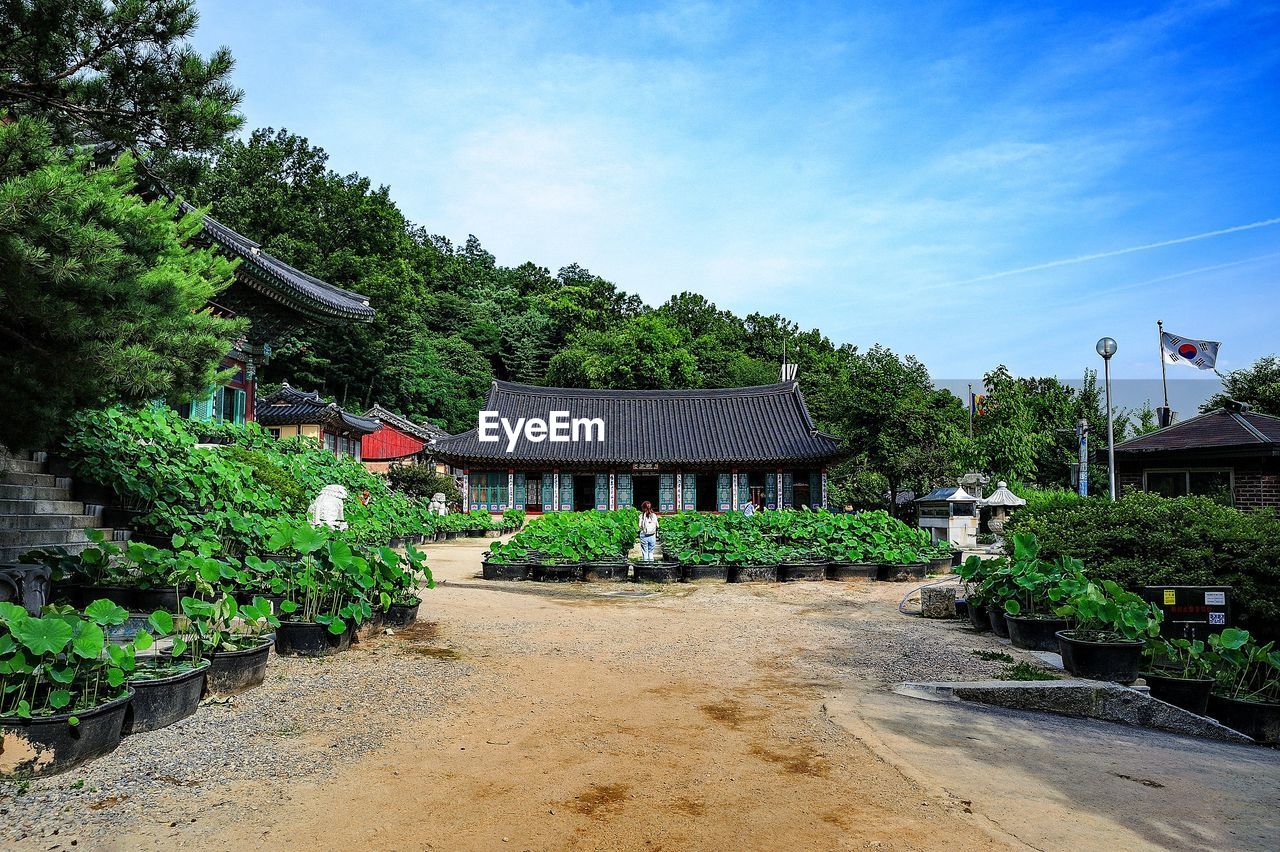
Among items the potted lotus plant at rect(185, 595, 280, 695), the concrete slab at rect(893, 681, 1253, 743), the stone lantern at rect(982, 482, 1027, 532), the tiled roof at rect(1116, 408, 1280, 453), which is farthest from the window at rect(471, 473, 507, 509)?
the concrete slab at rect(893, 681, 1253, 743)

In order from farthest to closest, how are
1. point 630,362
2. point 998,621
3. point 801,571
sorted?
point 630,362 < point 801,571 < point 998,621

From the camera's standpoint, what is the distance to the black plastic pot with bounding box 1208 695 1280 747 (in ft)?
19.1

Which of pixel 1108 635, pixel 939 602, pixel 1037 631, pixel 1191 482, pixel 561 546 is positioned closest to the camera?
pixel 1108 635

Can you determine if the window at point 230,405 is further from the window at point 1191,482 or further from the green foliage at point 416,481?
the window at point 1191,482

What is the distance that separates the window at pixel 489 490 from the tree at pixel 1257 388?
2644cm

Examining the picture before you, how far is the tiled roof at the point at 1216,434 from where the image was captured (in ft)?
46.2

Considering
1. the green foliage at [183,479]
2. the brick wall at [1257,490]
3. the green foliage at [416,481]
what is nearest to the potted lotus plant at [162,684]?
the green foliage at [183,479]

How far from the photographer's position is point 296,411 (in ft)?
92.6

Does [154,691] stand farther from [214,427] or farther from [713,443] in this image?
[713,443]

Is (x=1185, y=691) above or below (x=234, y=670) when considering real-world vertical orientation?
below

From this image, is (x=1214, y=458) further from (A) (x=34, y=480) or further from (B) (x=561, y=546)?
(A) (x=34, y=480)

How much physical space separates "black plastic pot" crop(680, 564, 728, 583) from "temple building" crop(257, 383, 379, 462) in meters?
17.7

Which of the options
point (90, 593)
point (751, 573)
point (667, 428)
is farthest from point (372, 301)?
point (90, 593)

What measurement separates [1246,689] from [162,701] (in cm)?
786
